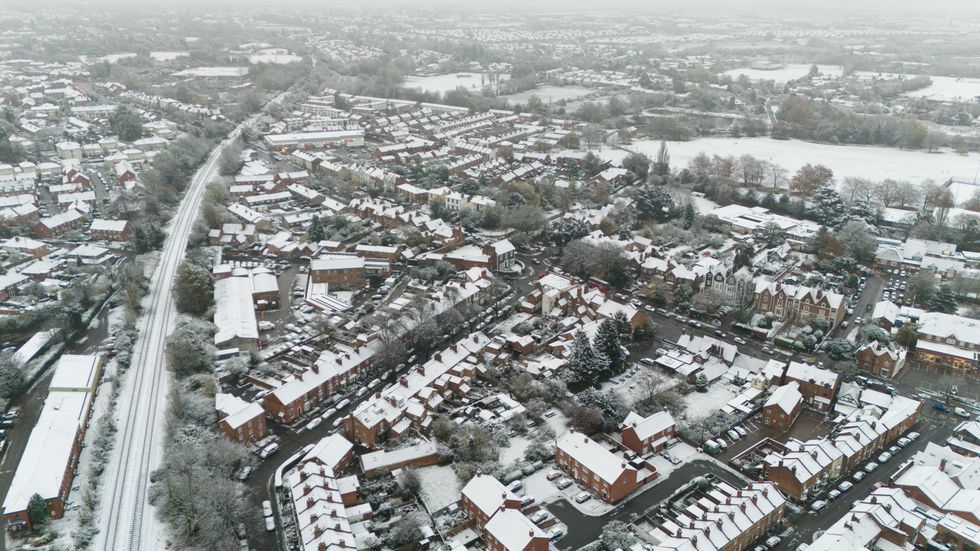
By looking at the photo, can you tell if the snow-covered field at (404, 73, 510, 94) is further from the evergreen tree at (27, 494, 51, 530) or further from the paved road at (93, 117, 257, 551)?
the evergreen tree at (27, 494, 51, 530)

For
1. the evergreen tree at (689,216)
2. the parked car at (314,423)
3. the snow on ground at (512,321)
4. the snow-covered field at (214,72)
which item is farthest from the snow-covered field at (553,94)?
the parked car at (314,423)

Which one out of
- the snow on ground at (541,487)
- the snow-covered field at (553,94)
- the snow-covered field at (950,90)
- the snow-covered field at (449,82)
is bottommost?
the snow-covered field at (553,94)

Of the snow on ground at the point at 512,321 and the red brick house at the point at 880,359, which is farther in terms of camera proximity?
the snow on ground at the point at 512,321

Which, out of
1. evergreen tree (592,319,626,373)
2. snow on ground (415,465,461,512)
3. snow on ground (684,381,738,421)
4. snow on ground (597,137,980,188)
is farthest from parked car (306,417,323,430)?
snow on ground (597,137,980,188)

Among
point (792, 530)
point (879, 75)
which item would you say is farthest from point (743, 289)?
point (879, 75)

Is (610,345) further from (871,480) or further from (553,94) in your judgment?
(553,94)

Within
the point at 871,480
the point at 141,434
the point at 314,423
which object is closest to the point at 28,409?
the point at 141,434

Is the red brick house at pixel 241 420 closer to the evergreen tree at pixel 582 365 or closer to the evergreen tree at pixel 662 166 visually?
the evergreen tree at pixel 582 365
